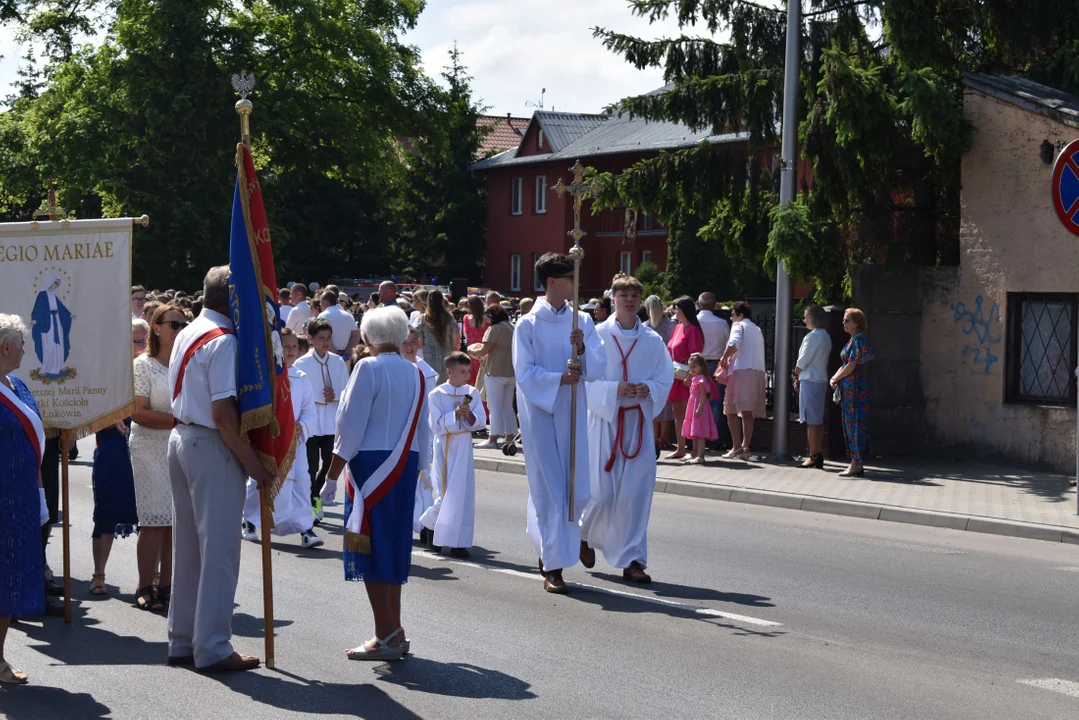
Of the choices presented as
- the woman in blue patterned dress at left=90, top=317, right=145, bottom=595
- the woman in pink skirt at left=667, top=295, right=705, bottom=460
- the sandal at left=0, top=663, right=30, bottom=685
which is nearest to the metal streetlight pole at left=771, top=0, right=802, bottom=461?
the woman in pink skirt at left=667, top=295, right=705, bottom=460

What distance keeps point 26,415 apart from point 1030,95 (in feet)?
41.6

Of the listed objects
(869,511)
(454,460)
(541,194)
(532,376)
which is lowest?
(869,511)

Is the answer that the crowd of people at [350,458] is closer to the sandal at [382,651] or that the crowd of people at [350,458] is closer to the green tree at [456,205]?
the sandal at [382,651]

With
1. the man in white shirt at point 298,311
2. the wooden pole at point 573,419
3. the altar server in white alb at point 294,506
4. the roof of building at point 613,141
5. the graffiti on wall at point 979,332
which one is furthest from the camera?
the roof of building at point 613,141

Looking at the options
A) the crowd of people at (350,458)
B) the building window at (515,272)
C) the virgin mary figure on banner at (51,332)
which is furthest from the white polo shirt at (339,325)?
the building window at (515,272)

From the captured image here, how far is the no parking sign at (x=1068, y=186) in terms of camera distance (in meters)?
12.7

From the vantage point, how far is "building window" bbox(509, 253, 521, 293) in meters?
66.9

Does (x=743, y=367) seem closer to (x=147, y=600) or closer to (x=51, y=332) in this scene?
(x=147, y=600)

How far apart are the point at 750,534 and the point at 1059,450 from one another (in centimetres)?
552

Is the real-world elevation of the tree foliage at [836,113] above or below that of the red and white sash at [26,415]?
above

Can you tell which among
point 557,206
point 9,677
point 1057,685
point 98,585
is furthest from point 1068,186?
point 557,206

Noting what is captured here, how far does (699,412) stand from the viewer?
684 inches

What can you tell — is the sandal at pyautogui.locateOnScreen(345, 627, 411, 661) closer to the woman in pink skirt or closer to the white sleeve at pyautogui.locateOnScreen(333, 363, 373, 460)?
the white sleeve at pyautogui.locateOnScreen(333, 363, 373, 460)

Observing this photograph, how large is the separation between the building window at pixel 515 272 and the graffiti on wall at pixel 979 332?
5010 cm
